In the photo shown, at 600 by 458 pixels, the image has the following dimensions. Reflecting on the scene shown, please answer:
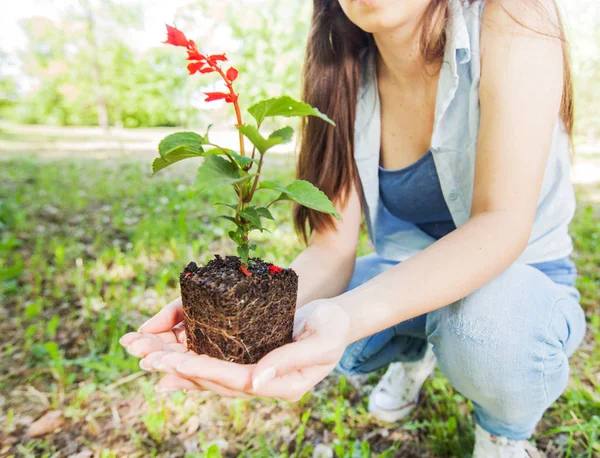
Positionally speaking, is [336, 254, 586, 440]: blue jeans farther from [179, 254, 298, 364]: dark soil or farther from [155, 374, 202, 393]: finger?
[155, 374, 202, 393]: finger

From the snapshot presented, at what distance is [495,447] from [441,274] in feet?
2.07

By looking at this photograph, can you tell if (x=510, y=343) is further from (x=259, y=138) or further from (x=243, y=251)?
(x=259, y=138)

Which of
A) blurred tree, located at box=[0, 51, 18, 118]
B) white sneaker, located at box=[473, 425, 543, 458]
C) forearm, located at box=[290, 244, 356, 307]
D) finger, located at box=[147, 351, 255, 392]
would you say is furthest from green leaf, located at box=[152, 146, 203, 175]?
blurred tree, located at box=[0, 51, 18, 118]

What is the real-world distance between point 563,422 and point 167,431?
4.64ft

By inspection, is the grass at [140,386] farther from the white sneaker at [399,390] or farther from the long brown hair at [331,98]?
the long brown hair at [331,98]

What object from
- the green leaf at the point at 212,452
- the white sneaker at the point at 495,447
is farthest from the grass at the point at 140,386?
the white sneaker at the point at 495,447

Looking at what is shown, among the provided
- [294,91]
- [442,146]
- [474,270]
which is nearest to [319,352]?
[474,270]

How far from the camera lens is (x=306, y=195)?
888 millimetres

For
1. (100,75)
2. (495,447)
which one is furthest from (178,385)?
(100,75)

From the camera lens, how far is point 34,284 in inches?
102

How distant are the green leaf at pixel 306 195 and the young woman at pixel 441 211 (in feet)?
0.92

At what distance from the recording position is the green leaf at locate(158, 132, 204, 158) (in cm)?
84

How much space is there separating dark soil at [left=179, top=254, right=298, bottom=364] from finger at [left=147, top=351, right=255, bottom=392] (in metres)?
0.06

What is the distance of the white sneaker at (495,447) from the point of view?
4.46 feet
